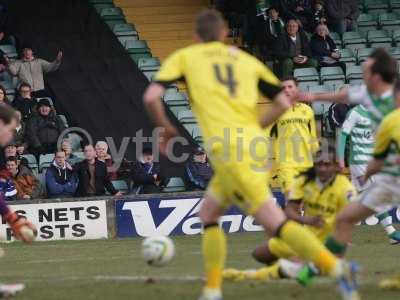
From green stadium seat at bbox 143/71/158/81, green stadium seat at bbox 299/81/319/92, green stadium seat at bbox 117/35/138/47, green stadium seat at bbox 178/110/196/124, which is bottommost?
green stadium seat at bbox 178/110/196/124

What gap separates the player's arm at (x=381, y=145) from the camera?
9.81 meters

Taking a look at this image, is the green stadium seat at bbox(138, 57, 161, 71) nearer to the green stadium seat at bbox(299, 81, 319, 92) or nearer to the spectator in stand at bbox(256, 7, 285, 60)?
the spectator in stand at bbox(256, 7, 285, 60)

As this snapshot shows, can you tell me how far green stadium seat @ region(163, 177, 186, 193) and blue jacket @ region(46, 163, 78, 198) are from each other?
1.65 metres

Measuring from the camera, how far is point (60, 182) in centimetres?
1936

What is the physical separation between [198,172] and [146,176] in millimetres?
872

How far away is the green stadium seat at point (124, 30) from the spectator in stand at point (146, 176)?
14.8 ft

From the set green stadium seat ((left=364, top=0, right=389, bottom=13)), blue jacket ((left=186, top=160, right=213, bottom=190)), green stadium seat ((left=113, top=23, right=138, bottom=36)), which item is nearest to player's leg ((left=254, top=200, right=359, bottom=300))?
blue jacket ((left=186, top=160, right=213, bottom=190))

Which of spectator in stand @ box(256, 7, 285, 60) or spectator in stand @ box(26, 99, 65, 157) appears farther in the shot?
spectator in stand @ box(256, 7, 285, 60)

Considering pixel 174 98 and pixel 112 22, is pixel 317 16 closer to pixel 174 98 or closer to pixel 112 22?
pixel 174 98

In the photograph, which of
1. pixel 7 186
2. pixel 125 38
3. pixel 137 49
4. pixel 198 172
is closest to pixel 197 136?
pixel 198 172

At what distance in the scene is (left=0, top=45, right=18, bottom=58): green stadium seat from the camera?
22.3 meters

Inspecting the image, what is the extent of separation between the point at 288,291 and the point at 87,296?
1.63 meters

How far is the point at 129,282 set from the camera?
11.2 meters

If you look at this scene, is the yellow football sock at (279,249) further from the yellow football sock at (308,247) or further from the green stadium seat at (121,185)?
the green stadium seat at (121,185)
